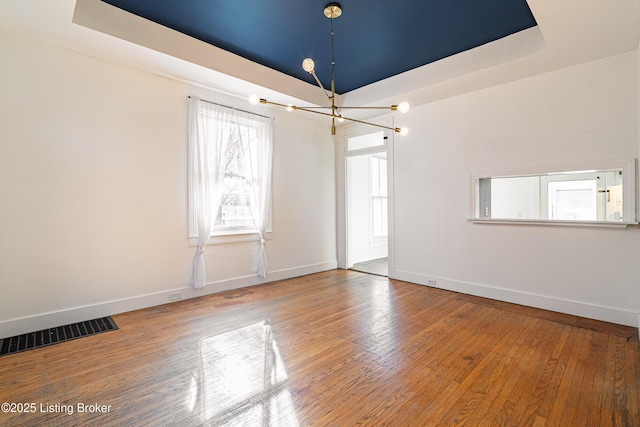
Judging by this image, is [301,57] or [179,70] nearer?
[179,70]

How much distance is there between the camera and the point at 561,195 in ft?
11.3

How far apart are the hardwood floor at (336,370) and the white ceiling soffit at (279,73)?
112 inches

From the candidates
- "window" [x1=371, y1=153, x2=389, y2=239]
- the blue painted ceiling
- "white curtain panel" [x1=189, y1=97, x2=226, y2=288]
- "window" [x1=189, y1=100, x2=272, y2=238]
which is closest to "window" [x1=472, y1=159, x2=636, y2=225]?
the blue painted ceiling

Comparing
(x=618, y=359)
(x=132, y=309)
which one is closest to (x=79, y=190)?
(x=132, y=309)

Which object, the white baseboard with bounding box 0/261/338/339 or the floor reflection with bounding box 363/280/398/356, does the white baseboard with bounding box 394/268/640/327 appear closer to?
the floor reflection with bounding box 363/280/398/356

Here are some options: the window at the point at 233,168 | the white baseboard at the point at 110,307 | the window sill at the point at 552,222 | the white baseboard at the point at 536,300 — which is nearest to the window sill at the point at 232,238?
the window at the point at 233,168

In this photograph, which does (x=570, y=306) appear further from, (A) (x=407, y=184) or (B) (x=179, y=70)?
(B) (x=179, y=70)

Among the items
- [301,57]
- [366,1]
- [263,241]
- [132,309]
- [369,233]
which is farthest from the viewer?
[369,233]

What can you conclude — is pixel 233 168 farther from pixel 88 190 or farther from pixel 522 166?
pixel 522 166

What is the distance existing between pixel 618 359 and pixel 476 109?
10.2ft

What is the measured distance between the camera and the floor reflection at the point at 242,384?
5.84 feet

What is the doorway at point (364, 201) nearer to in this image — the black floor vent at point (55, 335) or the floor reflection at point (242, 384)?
the floor reflection at point (242, 384)

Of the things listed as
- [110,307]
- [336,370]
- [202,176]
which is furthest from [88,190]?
[336,370]

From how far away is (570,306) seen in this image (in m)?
3.37
